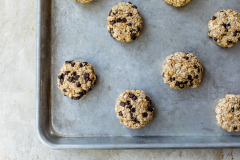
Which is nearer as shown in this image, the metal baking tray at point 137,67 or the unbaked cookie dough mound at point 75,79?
the unbaked cookie dough mound at point 75,79

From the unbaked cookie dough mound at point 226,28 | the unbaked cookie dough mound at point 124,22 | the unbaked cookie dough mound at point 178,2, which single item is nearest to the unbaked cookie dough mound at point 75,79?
the unbaked cookie dough mound at point 124,22

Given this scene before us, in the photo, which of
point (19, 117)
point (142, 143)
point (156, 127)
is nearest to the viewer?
point (142, 143)

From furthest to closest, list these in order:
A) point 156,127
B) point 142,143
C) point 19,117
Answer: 1. point 19,117
2. point 156,127
3. point 142,143

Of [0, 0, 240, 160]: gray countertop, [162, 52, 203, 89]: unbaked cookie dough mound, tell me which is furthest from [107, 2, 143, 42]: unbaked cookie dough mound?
[0, 0, 240, 160]: gray countertop

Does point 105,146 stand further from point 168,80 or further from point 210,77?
point 210,77

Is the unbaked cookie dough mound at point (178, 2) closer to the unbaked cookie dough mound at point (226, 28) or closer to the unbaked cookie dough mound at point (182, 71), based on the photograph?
the unbaked cookie dough mound at point (226, 28)

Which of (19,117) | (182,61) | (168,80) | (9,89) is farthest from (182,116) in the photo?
(9,89)

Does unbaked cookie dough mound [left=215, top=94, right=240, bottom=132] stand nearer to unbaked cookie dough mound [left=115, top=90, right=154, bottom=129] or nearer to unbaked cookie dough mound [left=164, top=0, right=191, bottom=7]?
unbaked cookie dough mound [left=115, top=90, right=154, bottom=129]
